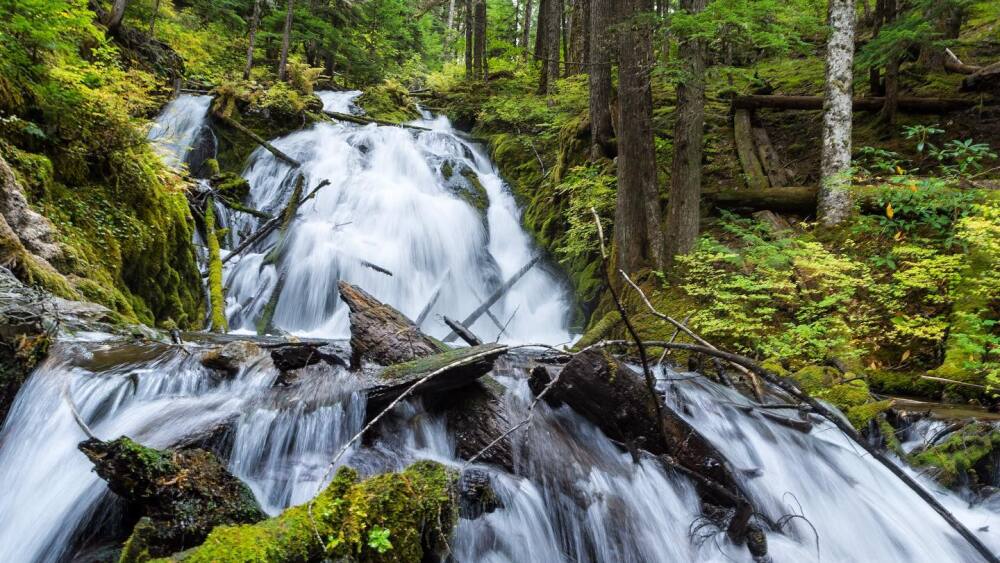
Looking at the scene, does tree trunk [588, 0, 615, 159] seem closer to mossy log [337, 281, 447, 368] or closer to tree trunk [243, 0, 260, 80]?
mossy log [337, 281, 447, 368]

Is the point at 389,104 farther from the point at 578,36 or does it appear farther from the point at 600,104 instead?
the point at 600,104

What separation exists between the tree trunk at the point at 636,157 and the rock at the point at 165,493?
6347 millimetres

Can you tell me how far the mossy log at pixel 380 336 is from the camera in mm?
4594

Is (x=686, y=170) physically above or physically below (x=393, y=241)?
above

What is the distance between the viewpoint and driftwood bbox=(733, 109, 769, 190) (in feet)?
27.7

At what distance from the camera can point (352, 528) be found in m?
2.23

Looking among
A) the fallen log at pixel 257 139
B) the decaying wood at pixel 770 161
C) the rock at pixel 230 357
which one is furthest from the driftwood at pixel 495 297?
the fallen log at pixel 257 139

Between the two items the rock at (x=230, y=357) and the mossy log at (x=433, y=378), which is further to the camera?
the rock at (x=230, y=357)

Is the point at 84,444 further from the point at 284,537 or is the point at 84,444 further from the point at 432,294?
the point at 432,294

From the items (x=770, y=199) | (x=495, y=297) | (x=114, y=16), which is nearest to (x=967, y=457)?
(x=770, y=199)

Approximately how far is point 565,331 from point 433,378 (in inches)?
247

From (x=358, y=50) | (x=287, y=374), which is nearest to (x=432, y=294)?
(x=287, y=374)


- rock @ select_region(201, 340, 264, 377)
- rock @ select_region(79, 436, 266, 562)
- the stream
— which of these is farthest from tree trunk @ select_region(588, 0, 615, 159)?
rock @ select_region(79, 436, 266, 562)

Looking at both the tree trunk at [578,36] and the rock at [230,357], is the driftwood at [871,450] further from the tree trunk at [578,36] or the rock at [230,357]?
the tree trunk at [578,36]
